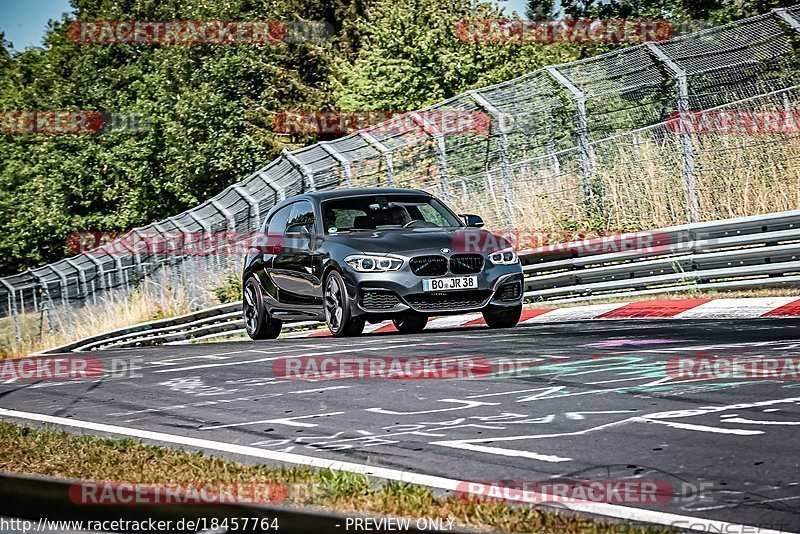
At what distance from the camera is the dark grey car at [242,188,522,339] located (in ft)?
43.7

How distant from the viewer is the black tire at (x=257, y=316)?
16516 mm

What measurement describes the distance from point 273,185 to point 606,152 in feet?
19.9

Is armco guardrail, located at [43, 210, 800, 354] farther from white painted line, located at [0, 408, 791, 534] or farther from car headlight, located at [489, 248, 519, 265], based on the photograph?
white painted line, located at [0, 408, 791, 534]

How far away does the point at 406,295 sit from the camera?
13.2m

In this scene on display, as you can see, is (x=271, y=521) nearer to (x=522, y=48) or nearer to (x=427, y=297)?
(x=427, y=297)

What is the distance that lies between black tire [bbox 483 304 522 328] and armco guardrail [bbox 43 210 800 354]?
104 inches

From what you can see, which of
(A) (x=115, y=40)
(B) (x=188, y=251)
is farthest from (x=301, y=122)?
(B) (x=188, y=251)

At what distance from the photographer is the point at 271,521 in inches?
173

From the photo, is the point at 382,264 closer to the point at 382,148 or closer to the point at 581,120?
the point at 581,120

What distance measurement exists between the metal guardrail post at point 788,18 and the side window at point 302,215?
6571mm

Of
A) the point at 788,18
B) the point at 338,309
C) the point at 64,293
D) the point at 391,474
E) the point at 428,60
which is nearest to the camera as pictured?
the point at 391,474

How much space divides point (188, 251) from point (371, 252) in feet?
53.0

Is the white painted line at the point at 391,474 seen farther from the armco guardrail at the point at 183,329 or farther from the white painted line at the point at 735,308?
the armco guardrail at the point at 183,329

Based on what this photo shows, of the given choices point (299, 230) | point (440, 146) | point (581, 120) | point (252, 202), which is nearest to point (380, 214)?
point (299, 230)
